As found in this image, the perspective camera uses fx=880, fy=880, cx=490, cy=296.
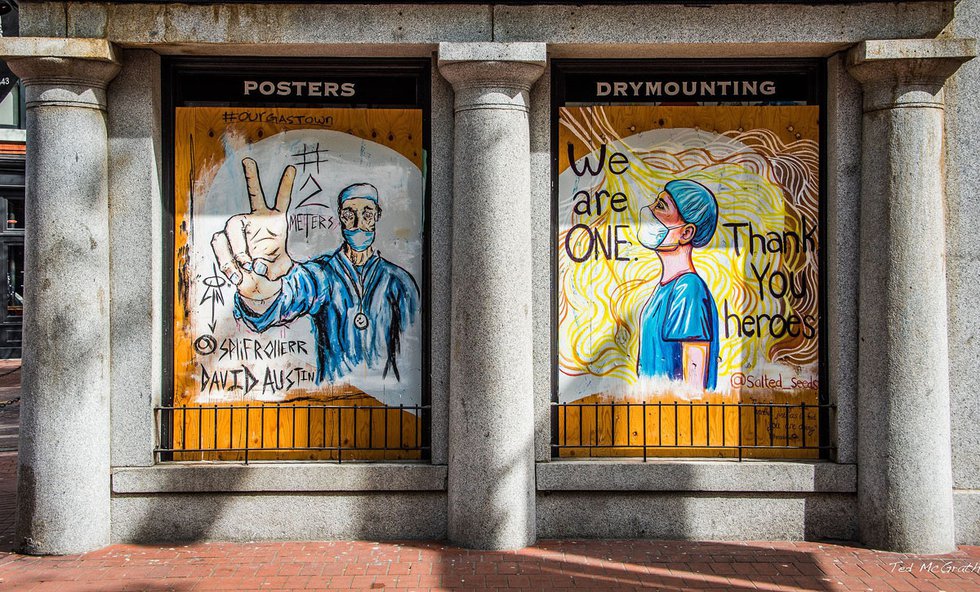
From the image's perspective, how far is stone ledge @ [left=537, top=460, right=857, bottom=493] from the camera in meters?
7.05

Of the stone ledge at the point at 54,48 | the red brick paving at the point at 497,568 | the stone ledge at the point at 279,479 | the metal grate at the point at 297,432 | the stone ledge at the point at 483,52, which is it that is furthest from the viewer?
the metal grate at the point at 297,432

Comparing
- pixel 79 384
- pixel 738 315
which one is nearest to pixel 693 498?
pixel 738 315

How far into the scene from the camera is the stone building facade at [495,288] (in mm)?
6781

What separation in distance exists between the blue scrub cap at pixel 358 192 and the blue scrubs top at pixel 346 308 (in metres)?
0.44

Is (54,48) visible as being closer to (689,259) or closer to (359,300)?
(359,300)

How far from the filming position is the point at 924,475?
22.2ft

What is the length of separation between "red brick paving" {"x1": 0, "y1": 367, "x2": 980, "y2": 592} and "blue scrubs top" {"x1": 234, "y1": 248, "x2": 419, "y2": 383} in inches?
59.4

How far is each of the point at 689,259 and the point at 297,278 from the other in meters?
3.28

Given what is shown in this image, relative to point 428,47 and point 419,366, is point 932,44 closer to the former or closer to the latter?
point 428,47


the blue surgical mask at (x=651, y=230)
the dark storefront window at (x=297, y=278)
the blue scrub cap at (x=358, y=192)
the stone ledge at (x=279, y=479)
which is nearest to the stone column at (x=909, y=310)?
the blue surgical mask at (x=651, y=230)

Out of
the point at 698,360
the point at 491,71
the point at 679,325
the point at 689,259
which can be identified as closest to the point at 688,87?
the point at 689,259

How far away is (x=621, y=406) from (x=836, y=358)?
1.77m

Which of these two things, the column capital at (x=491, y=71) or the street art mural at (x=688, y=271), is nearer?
the column capital at (x=491, y=71)

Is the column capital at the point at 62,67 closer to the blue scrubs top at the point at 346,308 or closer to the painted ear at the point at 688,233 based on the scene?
the blue scrubs top at the point at 346,308
